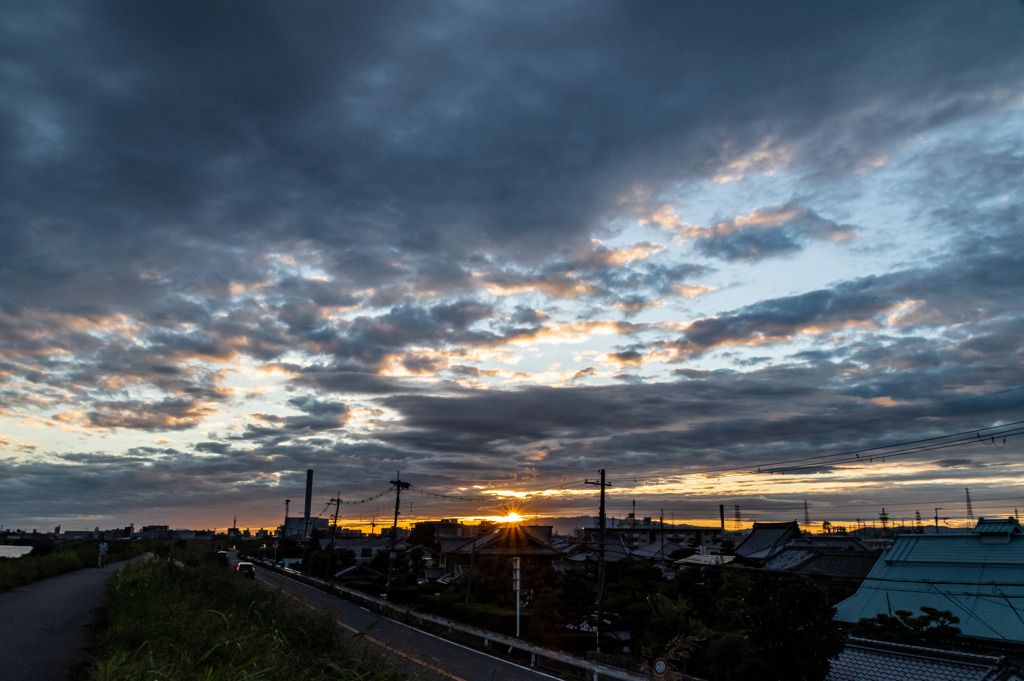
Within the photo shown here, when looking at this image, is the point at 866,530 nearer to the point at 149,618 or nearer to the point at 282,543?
the point at 282,543

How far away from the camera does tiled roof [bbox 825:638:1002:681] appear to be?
2289 cm

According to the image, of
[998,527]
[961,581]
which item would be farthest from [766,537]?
[961,581]

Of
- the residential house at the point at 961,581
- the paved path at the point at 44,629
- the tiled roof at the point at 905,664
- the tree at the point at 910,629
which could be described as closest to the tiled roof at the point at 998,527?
the residential house at the point at 961,581

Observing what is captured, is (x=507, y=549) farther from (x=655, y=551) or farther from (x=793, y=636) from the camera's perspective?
(x=793, y=636)

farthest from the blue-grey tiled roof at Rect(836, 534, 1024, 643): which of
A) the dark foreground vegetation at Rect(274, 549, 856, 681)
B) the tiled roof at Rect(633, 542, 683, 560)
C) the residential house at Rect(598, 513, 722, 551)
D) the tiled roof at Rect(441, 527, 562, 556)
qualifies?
the residential house at Rect(598, 513, 722, 551)

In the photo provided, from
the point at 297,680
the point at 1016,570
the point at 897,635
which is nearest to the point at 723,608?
the point at 897,635

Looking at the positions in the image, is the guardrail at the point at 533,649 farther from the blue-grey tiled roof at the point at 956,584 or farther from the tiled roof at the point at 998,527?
the tiled roof at the point at 998,527

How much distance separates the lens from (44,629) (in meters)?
16.6

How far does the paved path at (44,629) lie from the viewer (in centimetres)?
1198

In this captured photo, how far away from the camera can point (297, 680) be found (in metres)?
7.93

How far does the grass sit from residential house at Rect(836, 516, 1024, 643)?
29339mm

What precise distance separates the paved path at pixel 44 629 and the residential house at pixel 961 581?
3334 cm

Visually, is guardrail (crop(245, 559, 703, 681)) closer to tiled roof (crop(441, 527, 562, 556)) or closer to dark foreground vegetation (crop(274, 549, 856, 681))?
dark foreground vegetation (crop(274, 549, 856, 681))

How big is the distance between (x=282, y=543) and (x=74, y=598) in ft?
387
